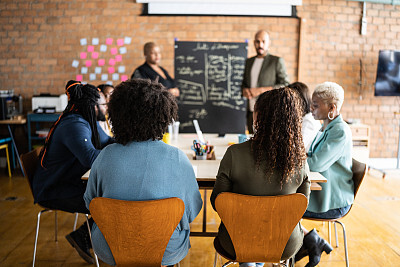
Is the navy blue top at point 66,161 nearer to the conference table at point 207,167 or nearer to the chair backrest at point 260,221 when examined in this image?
the conference table at point 207,167

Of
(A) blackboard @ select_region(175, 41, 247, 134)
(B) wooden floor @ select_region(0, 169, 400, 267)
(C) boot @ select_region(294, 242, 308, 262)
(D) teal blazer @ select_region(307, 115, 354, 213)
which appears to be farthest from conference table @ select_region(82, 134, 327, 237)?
(A) blackboard @ select_region(175, 41, 247, 134)

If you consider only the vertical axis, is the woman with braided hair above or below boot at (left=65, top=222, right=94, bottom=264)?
above

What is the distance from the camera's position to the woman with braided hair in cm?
205

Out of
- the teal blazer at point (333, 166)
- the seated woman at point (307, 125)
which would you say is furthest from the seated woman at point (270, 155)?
the seated woman at point (307, 125)

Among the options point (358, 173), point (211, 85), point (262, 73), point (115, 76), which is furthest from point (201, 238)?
point (115, 76)

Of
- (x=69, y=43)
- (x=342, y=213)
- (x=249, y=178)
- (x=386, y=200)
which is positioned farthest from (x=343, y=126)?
(x=69, y=43)

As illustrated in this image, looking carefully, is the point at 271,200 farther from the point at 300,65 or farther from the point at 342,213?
the point at 300,65

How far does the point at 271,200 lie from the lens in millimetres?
1363

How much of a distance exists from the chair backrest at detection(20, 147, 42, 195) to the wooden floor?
618 mm

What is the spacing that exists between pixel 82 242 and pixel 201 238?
0.92 meters

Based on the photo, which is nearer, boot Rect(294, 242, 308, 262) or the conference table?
the conference table

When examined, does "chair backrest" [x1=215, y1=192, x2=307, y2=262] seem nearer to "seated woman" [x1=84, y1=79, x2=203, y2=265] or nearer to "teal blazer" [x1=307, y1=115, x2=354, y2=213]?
"seated woman" [x1=84, y1=79, x2=203, y2=265]

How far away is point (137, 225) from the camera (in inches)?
51.8

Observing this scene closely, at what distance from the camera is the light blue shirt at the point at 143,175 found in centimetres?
138
